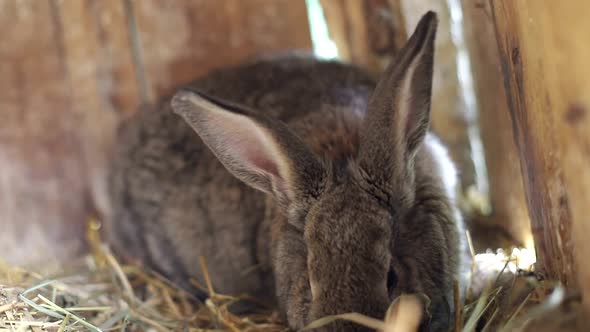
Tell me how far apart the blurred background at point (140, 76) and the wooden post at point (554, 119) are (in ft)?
3.63

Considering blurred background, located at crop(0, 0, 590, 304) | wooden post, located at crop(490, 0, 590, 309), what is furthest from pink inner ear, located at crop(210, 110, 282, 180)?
blurred background, located at crop(0, 0, 590, 304)

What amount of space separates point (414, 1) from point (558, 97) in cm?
192

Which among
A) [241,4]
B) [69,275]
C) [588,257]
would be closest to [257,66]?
[241,4]

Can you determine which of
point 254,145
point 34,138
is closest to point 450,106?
point 254,145

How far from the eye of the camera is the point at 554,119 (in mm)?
2248

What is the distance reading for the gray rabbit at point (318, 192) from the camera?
2.56 m

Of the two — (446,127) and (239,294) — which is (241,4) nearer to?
(446,127)

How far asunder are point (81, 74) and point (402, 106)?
8.26ft

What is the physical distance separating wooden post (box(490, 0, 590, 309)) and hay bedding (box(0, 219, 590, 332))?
0.14 metres

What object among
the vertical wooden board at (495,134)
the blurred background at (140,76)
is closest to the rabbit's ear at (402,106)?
the vertical wooden board at (495,134)

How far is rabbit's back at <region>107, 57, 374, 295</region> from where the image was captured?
365 centimetres

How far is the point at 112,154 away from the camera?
4.47m

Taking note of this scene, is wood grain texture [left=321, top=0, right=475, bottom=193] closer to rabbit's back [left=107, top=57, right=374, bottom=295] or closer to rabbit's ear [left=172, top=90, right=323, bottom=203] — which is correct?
rabbit's back [left=107, top=57, right=374, bottom=295]

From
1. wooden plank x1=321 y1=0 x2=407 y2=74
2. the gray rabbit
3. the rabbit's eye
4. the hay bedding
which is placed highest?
wooden plank x1=321 y1=0 x2=407 y2=74
